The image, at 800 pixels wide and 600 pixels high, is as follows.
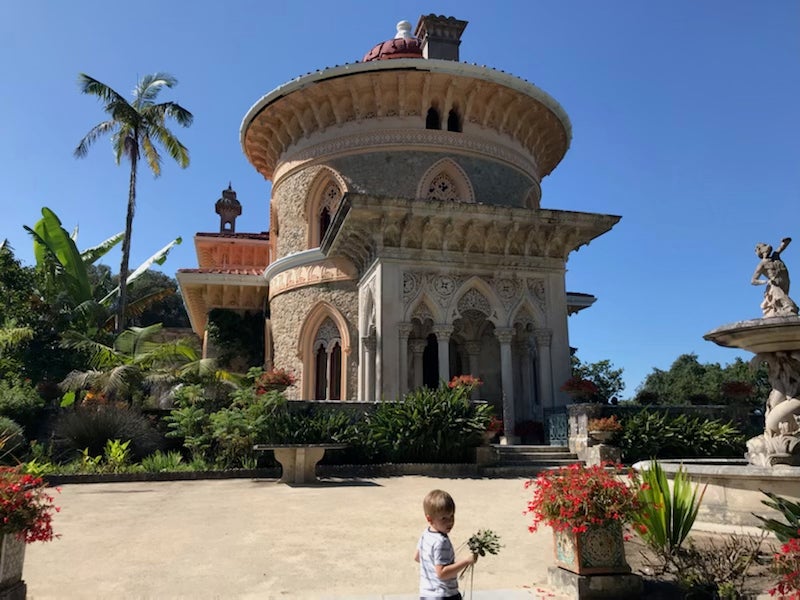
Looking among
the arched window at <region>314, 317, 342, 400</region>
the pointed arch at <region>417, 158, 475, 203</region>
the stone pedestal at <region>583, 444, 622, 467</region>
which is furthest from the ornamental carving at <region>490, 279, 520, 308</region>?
the arched window at <region>314, 317, 342, 400</region>

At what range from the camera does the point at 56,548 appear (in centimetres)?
611

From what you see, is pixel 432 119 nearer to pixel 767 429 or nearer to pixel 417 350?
pixel 417 350

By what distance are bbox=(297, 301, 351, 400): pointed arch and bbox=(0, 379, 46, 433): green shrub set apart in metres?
7.18

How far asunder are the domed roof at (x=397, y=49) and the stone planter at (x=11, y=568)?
2007 cm

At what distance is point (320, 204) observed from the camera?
20406 mm

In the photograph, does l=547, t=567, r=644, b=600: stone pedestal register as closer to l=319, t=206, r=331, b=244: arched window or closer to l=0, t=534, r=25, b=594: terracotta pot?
l=0, t=534, r=25, b=594: terracotta pot

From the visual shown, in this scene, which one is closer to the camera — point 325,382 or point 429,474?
point 429,474

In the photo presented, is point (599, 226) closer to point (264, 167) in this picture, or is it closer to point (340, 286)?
point (340, 286)

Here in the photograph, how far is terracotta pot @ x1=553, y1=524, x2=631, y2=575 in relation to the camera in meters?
4.52

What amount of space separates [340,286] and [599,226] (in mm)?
7698

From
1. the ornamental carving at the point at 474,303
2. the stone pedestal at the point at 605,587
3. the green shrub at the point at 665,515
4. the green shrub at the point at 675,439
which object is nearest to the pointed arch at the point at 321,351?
the ornamental carving at the point at 474,303

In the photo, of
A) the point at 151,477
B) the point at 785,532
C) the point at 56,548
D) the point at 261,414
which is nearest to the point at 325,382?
the point at 261,414

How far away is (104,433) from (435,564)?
12.4 meters

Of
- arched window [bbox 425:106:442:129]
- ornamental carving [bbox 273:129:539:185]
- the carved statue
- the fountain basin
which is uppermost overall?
arched window [bbox 425:106:442:129]
